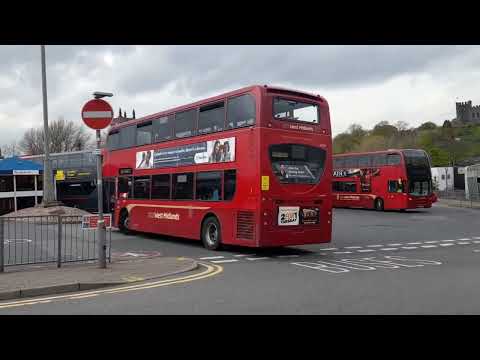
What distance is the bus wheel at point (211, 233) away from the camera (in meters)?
14.5

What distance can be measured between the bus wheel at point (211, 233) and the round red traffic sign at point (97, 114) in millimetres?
5025

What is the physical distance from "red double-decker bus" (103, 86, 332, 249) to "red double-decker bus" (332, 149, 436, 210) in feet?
70.4

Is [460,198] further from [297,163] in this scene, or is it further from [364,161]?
[297,163]

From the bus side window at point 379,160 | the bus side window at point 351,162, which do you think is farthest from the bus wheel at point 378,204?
the bus side window at point 351,162

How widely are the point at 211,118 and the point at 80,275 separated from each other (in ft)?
21.5

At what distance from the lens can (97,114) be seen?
10.7m

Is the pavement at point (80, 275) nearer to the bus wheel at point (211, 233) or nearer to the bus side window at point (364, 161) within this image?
the bus wheel at point (211, 233)

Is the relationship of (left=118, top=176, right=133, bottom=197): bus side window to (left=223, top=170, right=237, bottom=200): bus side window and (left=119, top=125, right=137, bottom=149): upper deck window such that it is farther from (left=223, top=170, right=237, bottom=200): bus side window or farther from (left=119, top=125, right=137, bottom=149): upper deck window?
(left=223, top=170, right=237, bottom=200): bus side window

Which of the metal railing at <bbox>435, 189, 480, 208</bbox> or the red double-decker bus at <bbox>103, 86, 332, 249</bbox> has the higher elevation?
the red double-decker bus at <bbox>103, 86, 332, 249</bbox>

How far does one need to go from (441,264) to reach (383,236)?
7.86m

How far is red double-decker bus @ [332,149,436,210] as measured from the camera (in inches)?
1342

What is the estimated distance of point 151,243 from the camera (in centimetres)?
1697

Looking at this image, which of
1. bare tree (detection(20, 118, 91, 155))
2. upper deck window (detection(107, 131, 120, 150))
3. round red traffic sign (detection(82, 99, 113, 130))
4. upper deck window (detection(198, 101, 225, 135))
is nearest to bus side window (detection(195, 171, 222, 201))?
upper deck window (detection(198, 101, 225, 135))
